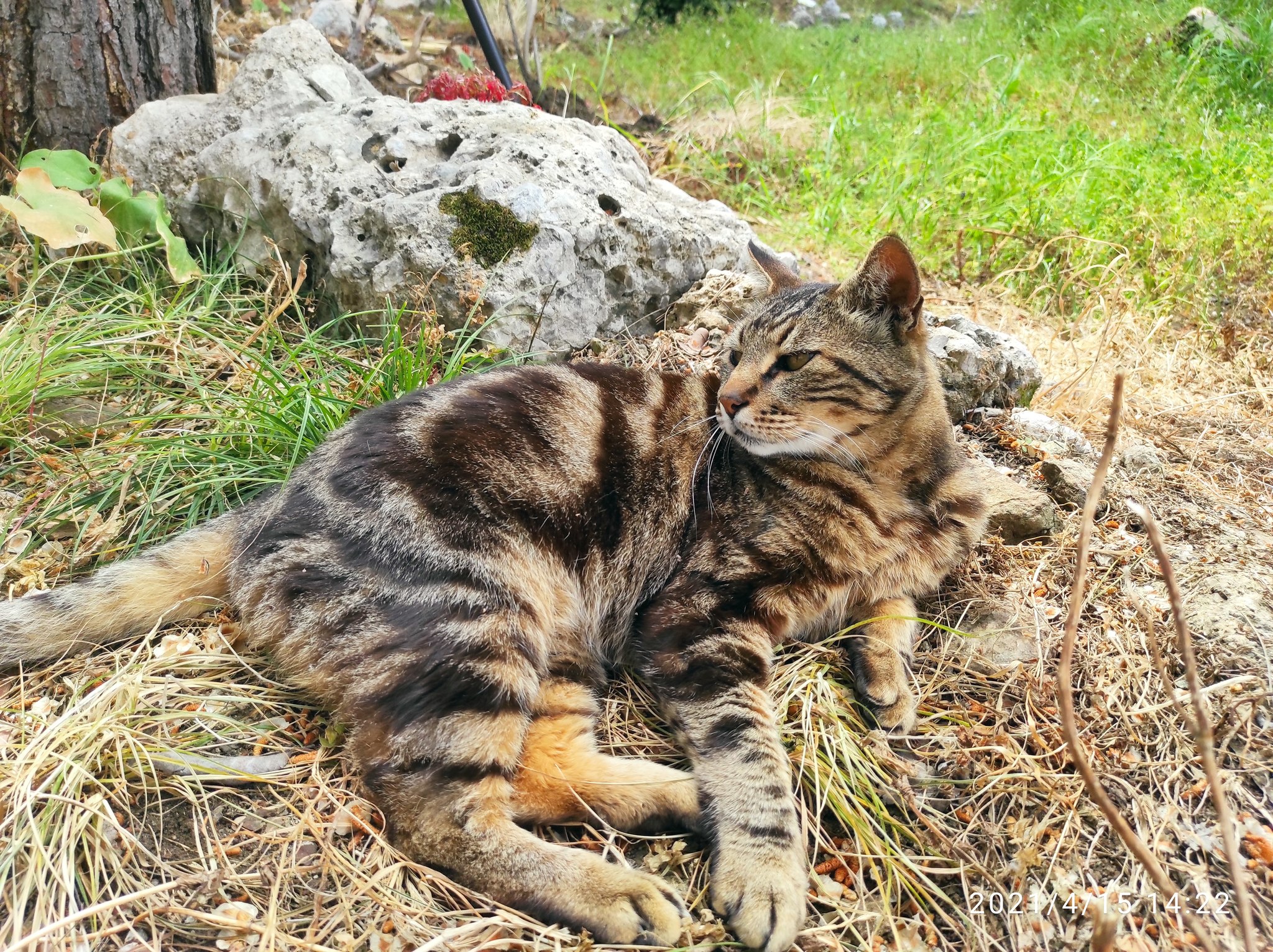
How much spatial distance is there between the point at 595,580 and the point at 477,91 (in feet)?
9.94

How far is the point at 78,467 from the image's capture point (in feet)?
9.21

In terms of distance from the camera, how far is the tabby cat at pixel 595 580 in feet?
6.50

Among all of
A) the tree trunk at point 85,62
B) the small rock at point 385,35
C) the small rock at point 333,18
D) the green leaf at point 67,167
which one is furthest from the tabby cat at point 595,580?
the small rock at point 333,18

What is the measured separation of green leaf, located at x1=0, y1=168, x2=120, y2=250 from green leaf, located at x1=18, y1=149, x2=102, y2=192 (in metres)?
0.11

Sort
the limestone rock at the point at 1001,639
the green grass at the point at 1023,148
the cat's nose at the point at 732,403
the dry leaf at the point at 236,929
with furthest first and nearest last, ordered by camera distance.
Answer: the green grass at the point at 1023,148 → the cat's nose at the point at 732,403 → the limestone rock at the point at 1001,639 → the dry leaf at the point at 236,929

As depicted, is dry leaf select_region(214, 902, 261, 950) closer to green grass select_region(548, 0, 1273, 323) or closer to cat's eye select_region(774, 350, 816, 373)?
cat's eye select_region(774, 350, 816, 373)

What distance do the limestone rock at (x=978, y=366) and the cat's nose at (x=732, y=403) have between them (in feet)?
3.57

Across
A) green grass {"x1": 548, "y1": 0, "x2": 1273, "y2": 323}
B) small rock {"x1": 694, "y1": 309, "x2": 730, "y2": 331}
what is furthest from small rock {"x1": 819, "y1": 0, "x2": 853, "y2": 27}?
small rock {"x1": 694, "y1": 309, "x2": 730, "y2": 331}

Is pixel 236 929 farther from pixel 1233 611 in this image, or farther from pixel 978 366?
pixel 978 366

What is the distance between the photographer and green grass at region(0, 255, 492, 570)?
2.76 metres

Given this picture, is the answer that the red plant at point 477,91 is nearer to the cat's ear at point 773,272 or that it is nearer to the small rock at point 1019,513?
the cat's ear at point 773,272

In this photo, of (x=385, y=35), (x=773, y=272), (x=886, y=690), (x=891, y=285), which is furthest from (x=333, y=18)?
(x=886, y=690)

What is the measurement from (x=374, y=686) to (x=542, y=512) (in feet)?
2.20

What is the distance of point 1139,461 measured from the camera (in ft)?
10.1
